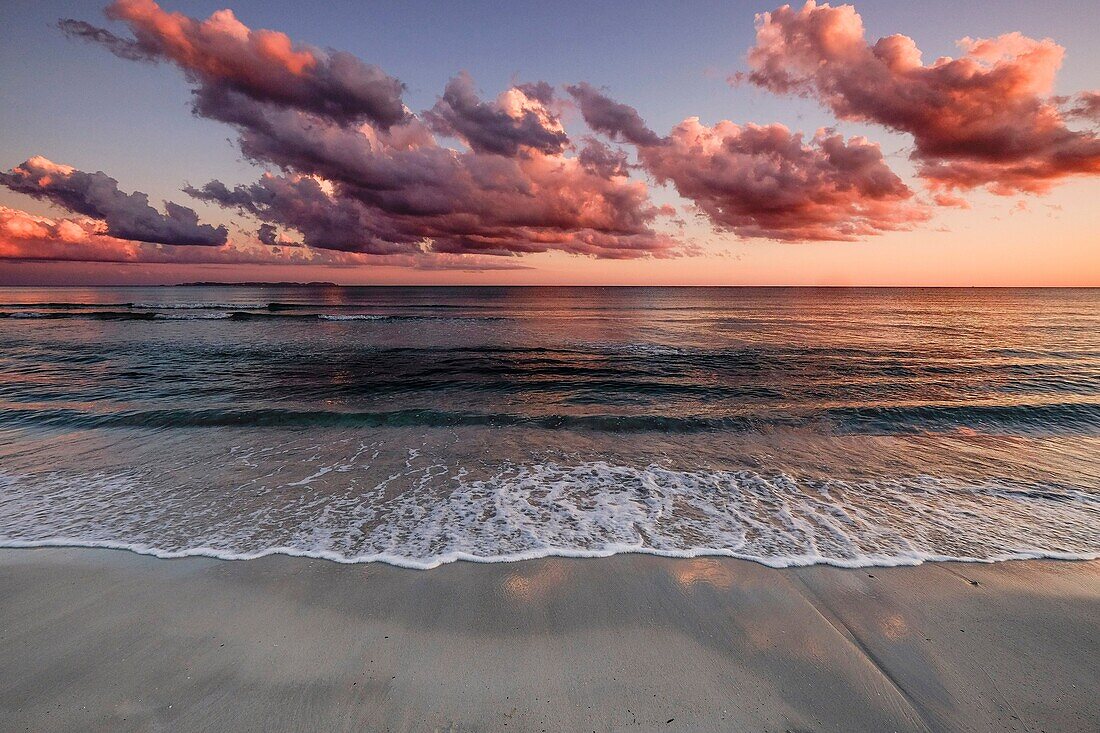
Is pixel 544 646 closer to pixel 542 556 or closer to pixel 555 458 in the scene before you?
pixel 542 556

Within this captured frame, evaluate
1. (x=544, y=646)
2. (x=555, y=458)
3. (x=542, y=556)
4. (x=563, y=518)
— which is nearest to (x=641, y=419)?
(x=555, y=458)

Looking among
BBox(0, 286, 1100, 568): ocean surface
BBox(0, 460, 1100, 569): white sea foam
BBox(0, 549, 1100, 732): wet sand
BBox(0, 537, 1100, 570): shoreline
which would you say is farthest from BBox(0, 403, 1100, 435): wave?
BBox(0, 549, 1100, 732): wet sand

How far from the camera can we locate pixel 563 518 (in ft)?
22.7

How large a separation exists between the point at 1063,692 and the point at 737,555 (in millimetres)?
2795

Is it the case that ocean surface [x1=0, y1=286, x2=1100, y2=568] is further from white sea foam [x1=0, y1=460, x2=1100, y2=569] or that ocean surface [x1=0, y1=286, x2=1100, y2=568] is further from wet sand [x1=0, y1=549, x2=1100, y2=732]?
wet sand [x1=0, y1=549, x2=1100, y2=732]

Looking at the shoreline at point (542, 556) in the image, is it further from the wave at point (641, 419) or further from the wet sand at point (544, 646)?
the wave at point (641, 419)

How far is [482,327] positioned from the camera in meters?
41.7

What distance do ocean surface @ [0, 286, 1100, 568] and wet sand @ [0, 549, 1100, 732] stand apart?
0.53 m

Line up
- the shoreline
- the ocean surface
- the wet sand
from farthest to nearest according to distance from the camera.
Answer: the ocean surface, the shoreline, the wet sand

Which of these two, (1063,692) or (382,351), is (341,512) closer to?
(1063,692)

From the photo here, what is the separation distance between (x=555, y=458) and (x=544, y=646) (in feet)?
18.4

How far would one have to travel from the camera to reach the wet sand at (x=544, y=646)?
11.3 ft

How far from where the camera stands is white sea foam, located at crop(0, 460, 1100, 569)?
5.89 m

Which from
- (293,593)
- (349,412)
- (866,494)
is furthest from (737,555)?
(349,412)
